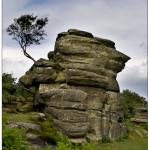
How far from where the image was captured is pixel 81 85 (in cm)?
4556

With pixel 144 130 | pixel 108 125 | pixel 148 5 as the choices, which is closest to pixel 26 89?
pixel 108 125

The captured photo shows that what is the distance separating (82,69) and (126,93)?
44495mm

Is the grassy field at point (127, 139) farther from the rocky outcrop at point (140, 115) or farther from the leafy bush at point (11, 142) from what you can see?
the leafy bush at point (11, 142)

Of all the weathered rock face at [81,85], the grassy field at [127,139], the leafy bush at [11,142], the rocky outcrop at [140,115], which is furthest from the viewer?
the rocky outcrop at [140,115]

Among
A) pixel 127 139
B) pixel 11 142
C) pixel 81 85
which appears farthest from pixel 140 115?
pixel 11 142

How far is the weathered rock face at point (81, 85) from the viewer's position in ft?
137

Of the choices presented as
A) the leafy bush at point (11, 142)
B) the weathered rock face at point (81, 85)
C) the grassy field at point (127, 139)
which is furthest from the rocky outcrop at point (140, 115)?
the leafy bush at point (11, 142)

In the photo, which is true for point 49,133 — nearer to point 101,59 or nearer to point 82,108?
point 82,108

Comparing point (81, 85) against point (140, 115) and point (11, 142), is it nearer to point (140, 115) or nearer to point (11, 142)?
point (140, 115)

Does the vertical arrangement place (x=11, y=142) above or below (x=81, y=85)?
below

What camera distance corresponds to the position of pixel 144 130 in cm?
5331

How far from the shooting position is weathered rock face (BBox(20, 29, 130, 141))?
4178cm

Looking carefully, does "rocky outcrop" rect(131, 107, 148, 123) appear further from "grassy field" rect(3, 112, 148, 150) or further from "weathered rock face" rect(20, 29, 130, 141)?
"weathered rock face" rect(20, 29, 130, 141)

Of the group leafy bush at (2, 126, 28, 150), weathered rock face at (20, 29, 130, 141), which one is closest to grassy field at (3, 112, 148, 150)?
weathered rock face at (20, 29, 130, 141)
